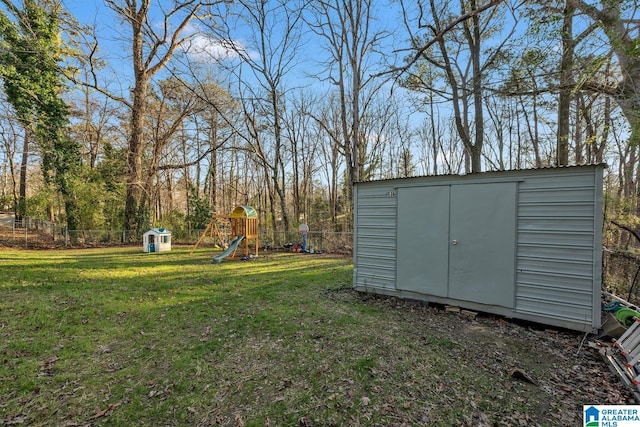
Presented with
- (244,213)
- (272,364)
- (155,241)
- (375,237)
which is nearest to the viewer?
(272,364)

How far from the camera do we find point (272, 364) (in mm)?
3182

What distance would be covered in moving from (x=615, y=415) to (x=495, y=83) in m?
8.93

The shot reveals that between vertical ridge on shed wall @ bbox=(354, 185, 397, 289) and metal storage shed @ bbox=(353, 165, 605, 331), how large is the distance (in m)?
0.02

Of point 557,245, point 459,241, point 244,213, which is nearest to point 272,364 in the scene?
point 459,241

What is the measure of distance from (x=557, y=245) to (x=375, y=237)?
2933 millimetres

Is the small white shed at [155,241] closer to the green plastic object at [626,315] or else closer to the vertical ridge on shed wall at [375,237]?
the vertical ridge on shed wall at [375,237]

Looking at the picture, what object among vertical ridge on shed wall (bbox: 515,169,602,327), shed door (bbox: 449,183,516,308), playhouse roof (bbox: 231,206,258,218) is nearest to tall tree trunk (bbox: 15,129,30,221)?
playhouse roof (bbox: 231,206,258,218)

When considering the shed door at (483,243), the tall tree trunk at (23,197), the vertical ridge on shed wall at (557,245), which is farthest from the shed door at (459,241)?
the tall tree trunk at (23,197)

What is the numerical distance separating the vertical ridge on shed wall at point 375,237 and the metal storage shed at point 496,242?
0.07 ft

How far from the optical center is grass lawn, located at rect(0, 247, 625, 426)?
2.42 meters

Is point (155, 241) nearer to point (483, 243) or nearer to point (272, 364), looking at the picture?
point (272, 364)

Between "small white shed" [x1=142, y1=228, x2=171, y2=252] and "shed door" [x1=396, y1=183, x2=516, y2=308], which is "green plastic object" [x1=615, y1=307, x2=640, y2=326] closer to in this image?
"shed door" [x1=396, y1=183, x2=516, y2=308]

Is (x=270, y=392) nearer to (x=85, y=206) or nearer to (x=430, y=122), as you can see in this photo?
(x=85, y=206)

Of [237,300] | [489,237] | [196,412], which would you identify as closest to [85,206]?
[237,300]
